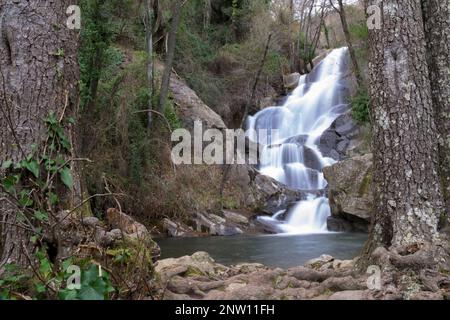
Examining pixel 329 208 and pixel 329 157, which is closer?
pixel 329 208

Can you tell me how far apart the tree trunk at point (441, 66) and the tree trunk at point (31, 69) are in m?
3.44

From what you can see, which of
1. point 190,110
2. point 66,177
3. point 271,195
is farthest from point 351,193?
point 66,177

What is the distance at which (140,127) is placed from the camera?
543 inches

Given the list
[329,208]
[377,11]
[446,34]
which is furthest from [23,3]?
[329,208]

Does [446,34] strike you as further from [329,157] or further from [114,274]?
[329,157]

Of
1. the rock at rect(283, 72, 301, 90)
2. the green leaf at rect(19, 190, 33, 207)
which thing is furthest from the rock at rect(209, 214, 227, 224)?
the rock at rect(283, 72, 301, 90)

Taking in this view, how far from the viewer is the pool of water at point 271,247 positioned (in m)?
9.73

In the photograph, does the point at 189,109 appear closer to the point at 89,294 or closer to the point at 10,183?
the point at 10,183

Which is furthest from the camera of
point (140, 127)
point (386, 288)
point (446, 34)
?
point (140, 127)

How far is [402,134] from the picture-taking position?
4156 millimetres

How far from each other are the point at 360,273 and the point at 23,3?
3589 mm

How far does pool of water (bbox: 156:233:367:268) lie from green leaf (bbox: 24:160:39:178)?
21.1ft

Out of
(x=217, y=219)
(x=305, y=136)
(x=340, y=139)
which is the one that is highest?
(x=305, y=136)

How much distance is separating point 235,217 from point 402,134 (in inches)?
414
